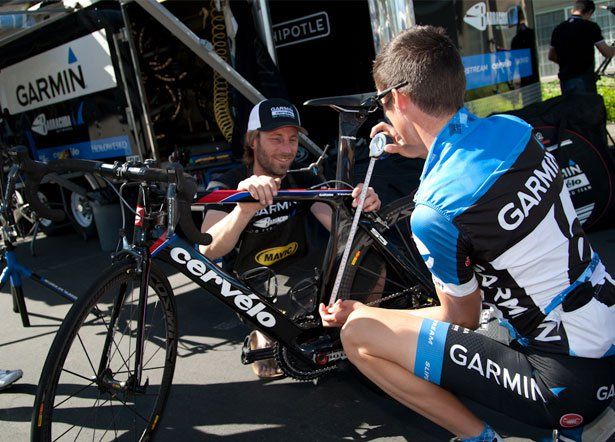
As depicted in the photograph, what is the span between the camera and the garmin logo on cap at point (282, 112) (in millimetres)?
2857

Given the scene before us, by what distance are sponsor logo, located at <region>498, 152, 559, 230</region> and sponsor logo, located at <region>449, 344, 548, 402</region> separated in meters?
0.44

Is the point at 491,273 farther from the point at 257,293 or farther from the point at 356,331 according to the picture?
the point at 257,293

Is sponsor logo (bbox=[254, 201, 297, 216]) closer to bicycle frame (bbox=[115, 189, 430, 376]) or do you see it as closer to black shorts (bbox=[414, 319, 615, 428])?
bicycle frame (bbox=[115, 189, 430, 376])

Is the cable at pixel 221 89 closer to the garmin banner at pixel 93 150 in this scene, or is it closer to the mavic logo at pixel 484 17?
the garmin banner at pixel 93 150

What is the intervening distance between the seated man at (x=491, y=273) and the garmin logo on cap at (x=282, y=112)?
3.34ft

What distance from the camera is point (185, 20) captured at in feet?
22.0

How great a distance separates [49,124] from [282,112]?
504 centimetres

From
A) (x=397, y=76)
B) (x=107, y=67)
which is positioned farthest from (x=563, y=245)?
(x=107, y=67)

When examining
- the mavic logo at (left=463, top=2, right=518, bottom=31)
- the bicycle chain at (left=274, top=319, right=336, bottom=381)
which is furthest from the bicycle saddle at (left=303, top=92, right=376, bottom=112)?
the mavic logo at (left=463, top=2, right=518, bottom=31)

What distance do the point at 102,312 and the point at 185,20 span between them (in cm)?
525

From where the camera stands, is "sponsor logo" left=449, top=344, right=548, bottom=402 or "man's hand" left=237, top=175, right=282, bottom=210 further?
"man's hand" left=237, top=175, right=282, bottom=210

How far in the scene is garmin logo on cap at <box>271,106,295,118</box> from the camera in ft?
9.37

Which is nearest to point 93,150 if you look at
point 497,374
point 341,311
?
Answer: point 341,311

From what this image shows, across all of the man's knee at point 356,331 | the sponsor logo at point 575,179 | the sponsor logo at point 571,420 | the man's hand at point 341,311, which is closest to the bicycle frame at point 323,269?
the man's hand at point 341,311
